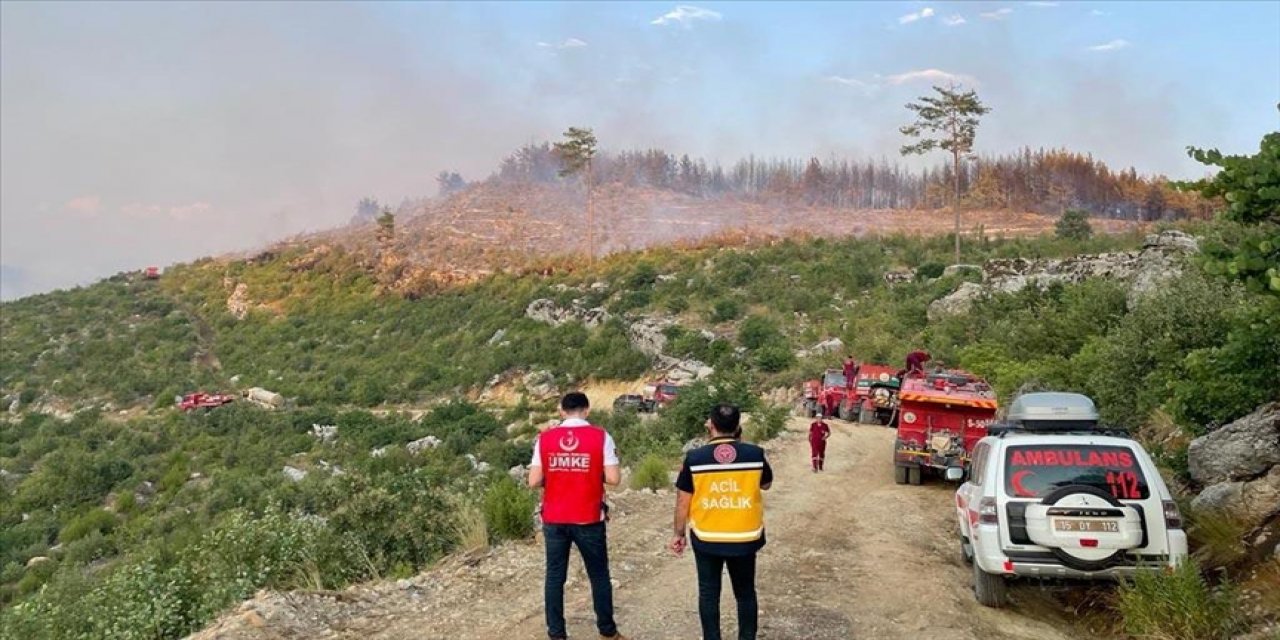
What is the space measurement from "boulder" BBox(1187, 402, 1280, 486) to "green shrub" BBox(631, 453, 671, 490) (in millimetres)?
8094

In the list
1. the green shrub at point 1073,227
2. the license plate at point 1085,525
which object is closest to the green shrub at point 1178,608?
the license plate at point 1085,525

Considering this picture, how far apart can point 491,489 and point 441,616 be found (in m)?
3.45

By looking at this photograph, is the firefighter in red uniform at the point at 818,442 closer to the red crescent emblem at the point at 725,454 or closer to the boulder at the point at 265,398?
the red crescent emblem at the point at 725,454

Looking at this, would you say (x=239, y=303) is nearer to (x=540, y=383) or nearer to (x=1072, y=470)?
(x=540, y=383)

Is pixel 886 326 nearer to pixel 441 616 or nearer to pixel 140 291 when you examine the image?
pixel 441 616

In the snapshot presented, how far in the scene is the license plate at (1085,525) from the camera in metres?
6.62

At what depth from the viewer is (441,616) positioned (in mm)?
7195

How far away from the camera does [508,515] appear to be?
980cm

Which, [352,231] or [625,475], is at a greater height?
[352,231]

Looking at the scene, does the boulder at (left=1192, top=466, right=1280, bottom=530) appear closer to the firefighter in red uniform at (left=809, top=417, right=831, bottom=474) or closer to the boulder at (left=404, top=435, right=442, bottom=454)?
the firefighter in red uniform at (left=809, top=417, right=831, bottom=474)

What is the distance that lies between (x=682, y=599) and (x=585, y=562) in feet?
7.52

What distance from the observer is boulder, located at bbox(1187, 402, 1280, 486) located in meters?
8.73

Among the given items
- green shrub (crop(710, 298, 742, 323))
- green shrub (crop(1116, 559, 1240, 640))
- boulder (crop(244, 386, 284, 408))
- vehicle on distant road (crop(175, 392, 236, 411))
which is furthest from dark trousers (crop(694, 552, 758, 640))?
boulder (crop(244, 386, 284, 408))

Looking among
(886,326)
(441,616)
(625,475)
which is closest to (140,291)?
(886,326)
